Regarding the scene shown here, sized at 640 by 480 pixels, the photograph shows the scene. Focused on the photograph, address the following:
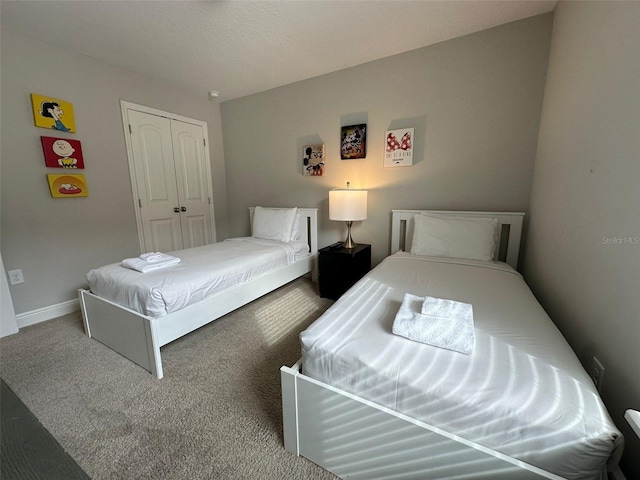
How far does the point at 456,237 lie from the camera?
211 cm

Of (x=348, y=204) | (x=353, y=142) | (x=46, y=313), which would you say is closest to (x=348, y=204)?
(x=348, y=204)

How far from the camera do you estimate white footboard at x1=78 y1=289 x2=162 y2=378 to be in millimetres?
1527

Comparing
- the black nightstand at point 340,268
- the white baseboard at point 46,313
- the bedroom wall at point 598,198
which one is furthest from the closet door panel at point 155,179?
the bedroom wall at point 598,198

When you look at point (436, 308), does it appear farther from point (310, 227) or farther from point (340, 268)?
point (310, 227)

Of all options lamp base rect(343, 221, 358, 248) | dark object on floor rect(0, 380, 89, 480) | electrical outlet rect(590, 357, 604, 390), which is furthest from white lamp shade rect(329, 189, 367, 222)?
dark object on floor rect(0, 380, 89, 480)

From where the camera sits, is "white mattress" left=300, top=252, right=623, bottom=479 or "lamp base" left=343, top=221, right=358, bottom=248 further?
"lamp base" left=343, top=221, right=358, bottom=248

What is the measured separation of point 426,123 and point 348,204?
41.6 inches

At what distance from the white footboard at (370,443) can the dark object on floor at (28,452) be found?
632 mm

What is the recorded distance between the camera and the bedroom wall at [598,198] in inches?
35.9

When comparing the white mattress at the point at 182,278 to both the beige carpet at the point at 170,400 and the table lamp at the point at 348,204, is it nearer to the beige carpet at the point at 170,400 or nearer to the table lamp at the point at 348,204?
the beige carpet at the point at 170,400

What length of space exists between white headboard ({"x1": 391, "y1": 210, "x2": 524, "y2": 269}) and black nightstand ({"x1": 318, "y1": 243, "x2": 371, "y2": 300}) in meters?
0.35

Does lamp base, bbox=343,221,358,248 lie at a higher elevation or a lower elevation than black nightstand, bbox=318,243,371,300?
higher

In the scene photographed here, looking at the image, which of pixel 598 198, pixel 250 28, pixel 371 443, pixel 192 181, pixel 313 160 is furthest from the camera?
pixel 192 181

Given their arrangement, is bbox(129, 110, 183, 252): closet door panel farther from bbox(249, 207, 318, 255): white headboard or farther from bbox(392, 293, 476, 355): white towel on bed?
bbox(392, 293, 476, 355): white towel on bed
